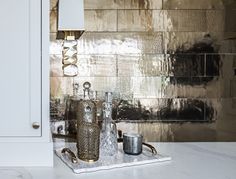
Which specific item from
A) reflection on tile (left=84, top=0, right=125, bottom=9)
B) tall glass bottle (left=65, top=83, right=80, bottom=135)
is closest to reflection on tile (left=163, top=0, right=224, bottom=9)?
reflection on tile (left=84, top=0, right=125, bottom=9)

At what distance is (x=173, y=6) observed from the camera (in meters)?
2.17

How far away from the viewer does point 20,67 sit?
42.6 inches

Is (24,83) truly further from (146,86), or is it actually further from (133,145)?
(146,86)

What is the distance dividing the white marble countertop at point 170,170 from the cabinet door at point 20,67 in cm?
14

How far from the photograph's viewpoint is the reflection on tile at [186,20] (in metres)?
2.17

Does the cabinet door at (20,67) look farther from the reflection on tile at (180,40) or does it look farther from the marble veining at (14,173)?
the reflection on tile at (180,40)

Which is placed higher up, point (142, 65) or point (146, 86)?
point (142, 65)

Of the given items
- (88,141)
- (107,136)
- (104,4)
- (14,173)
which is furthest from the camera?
(104,4)

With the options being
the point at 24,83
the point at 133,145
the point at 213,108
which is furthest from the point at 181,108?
the point at 24,83

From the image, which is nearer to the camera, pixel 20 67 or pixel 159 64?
pixel 20 67

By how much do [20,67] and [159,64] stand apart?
1263 mm

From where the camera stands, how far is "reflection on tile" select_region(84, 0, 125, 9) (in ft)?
7.00

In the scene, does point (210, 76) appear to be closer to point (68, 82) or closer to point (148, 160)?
point (68, 82)

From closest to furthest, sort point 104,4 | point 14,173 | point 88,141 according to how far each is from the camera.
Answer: point 14,173, point 88,141, point 104,4
